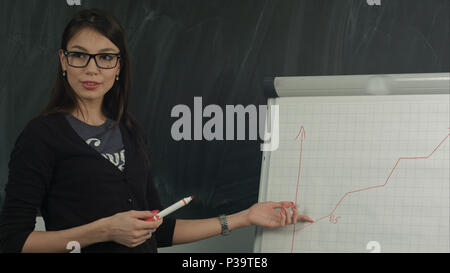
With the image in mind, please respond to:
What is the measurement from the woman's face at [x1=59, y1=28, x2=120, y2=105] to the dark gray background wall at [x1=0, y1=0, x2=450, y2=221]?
0.53 meters

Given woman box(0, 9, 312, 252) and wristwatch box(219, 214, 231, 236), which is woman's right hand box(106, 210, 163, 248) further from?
wristwatch box(219, 214, 231, 236)

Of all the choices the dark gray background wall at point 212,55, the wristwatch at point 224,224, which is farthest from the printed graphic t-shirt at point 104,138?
the dark gray background wall at point 212,55

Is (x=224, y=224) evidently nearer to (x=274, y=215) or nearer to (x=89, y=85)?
(x=274, y=215)

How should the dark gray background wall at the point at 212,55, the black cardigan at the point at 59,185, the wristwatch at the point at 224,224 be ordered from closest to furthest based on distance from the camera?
the black cardigan at the point at 59,185 → the wristwatch at the point at 224,224 → the dark gray background wall at the point at 212,55

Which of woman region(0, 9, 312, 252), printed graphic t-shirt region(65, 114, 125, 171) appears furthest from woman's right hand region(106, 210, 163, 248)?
printed graphic t-shirt region(65, 114, 125, 171)

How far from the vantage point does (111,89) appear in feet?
4.35

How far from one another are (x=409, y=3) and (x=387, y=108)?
47cm

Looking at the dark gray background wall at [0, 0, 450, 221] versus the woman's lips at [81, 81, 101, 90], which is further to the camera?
the dark gray background wall at [0, 0, 450, 221]

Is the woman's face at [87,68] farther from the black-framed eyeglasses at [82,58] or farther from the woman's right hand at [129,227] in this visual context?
the woman's right hand at [129,227]

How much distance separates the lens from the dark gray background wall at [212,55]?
1.60 metres

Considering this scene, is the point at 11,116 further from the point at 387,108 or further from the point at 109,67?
the point at 387,108

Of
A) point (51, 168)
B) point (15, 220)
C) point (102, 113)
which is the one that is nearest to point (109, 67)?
point (102, 113)

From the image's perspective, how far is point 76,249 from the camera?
45.7 inches

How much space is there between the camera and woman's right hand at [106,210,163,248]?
1.12 m
